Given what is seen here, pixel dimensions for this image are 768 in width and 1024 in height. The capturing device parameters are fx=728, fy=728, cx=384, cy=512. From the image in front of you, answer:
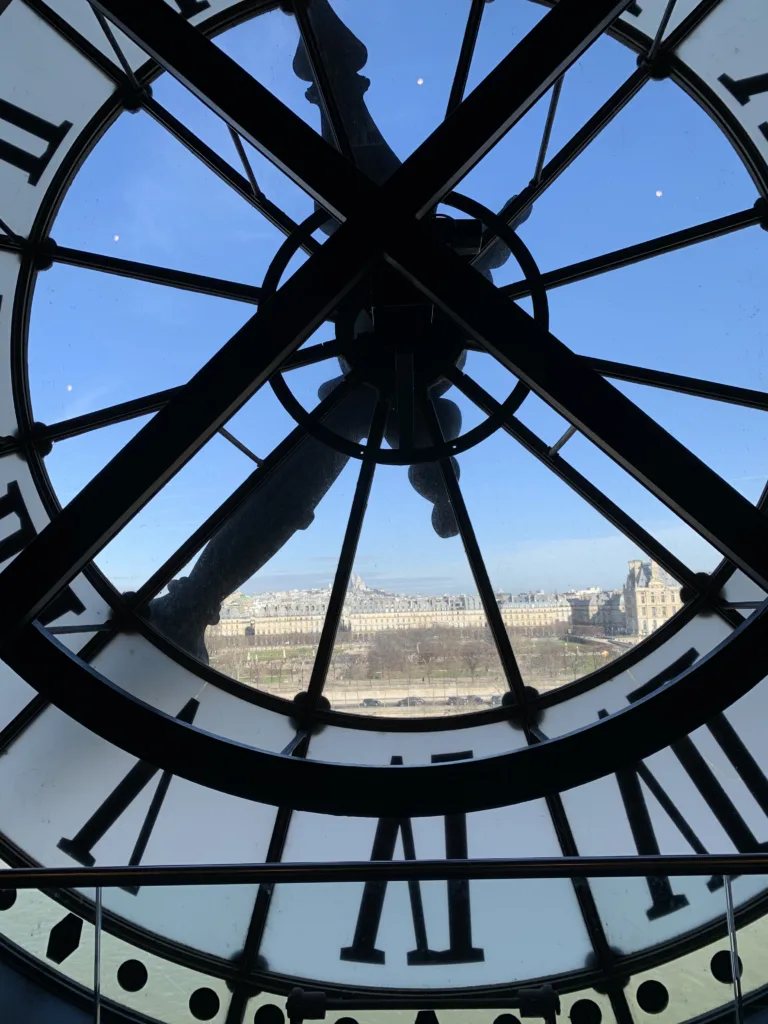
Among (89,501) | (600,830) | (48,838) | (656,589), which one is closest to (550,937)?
(89,501)

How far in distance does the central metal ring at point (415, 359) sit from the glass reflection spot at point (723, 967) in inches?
118

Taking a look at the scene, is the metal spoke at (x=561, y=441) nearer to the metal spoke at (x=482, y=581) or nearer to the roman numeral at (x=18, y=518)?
the metal spoke at (x=482, y=581)

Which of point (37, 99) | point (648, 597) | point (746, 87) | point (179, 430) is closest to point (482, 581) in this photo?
point (648, 597)

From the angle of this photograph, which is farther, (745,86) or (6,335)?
(6,335)

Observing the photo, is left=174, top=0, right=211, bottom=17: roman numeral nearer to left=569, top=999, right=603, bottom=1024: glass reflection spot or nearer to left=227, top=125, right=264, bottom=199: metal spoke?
left=227, top=125, right=264, bottom=199: metal spoke

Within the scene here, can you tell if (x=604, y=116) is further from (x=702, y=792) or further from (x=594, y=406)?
(x=702, y=792)

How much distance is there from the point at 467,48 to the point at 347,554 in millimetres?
3475

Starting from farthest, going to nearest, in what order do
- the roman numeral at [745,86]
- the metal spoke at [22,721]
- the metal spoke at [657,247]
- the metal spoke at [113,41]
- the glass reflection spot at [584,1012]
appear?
the metal spoke at [657,247] < the metal spoke at [22,721] < the roman numeral at [745,86] < the metal spoke at [113,41] < the glass reflection spot at [584,1012]

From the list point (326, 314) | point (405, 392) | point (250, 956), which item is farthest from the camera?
point (405, 392)

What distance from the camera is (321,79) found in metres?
4.86

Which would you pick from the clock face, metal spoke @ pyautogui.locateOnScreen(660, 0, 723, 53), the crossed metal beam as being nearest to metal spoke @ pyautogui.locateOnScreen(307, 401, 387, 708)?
the clock face

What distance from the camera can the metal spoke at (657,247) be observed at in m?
4.93

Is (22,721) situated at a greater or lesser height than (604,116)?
lesser

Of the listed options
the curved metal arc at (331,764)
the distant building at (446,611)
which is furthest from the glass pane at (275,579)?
the curved metal arc at (331,764)
